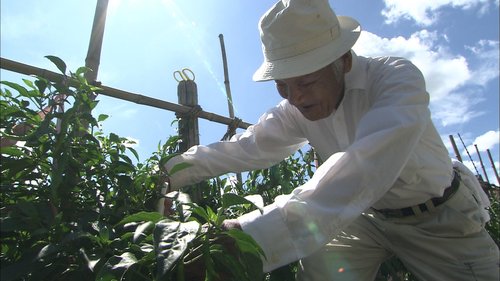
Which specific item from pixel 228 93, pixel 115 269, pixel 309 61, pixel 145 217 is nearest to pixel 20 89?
pixel 145 217

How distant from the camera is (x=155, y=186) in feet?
4.91

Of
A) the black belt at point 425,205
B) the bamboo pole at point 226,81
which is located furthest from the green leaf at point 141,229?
the bamboo pole at point 226,81

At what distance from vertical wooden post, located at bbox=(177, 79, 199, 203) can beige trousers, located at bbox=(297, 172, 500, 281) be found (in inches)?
41.3

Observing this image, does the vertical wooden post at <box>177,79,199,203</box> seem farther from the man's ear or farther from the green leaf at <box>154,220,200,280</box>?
the green leaf at <box>154,220,200,280</box>

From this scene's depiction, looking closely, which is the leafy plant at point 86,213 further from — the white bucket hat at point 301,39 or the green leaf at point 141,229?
the white bucket hat at point 301,39

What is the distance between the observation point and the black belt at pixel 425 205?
189 cm

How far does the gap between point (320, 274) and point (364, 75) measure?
2.81ft

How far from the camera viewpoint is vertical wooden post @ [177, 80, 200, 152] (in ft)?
8.25

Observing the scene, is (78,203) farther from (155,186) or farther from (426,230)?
(426,230)

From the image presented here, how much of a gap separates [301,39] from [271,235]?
0.82 metres

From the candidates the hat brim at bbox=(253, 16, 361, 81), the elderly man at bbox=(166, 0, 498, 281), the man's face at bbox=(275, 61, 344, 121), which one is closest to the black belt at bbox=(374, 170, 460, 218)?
the elderly man at bbox=(166, 0, 498, 281)

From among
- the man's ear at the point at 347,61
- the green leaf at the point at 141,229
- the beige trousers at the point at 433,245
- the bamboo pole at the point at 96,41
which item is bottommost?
the beige trousers at the point at 433,245

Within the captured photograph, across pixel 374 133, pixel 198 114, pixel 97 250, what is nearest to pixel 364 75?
pixel 374 133

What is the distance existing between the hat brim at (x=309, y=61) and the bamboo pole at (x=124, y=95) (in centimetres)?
70
